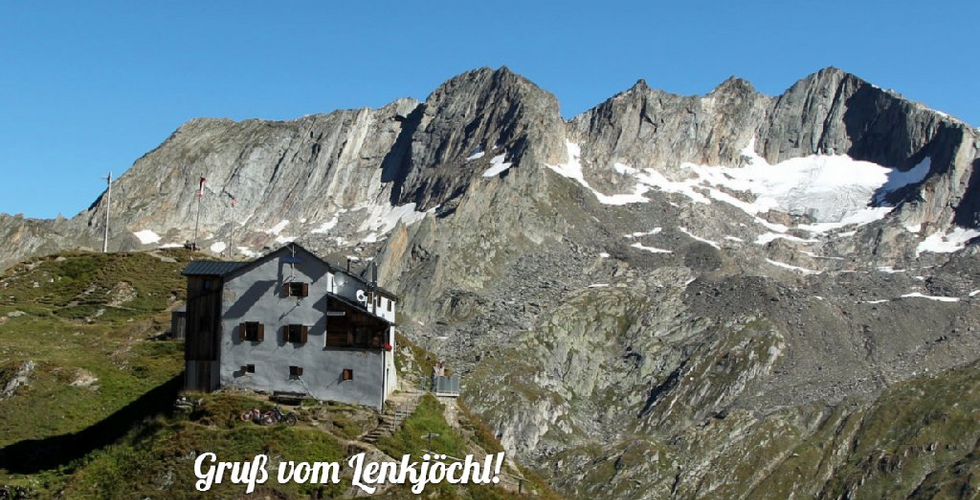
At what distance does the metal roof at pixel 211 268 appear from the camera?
59906mm

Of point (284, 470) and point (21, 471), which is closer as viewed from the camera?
point (284, 470)

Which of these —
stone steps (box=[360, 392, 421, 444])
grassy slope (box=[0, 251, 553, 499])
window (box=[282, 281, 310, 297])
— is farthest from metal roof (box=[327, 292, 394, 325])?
grassy slope (box=[0, 251, 553, 499])

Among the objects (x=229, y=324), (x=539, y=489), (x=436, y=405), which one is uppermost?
(x=229, y=324)

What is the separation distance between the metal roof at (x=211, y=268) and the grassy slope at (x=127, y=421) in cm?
664

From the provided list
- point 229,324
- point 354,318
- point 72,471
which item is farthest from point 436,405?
point 72,471

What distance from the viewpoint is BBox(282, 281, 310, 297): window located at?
5888 cm

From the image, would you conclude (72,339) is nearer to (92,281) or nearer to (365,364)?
(92,281)

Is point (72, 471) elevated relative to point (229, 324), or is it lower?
lower

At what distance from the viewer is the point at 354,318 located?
5819 centimetres

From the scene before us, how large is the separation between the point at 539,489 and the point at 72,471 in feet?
79.4

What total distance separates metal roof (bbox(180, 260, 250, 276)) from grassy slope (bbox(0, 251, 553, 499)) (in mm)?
6638

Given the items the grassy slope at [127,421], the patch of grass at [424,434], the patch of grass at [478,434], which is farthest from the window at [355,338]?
the patch of grass at [478,434]

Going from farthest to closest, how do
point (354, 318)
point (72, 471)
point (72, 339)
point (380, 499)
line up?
1. point (72, 339)
2. point (354, 318)
3. point (72, 471)
4. point (380, 499)

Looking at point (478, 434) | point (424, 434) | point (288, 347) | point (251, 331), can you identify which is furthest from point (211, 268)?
point (478, 434)
